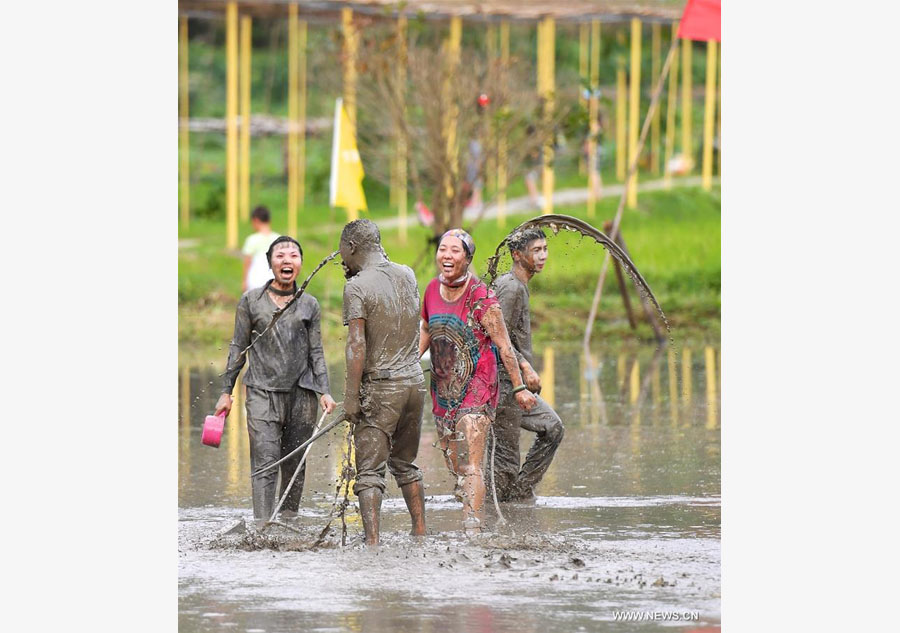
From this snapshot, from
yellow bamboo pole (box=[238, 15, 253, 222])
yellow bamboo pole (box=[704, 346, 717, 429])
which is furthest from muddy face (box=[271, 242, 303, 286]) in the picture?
yellow bamboo pole (box=[238, 15, 253, 222])

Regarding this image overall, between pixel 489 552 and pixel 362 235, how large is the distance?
6.61ft

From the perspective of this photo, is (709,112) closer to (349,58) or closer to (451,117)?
(451,117)

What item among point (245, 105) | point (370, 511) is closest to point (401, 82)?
point (245, 105)

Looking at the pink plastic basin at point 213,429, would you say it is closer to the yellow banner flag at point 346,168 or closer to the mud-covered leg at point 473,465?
the mud-covered leg at point 473,465

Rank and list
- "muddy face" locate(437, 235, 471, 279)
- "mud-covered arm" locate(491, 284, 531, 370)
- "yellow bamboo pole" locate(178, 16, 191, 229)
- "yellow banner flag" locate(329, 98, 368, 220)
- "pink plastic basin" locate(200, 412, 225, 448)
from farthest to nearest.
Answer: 1. "yellow bamboo pole" locate(178, 16, 191, 229)
2. "yellow banner flag" locate(329, 98, 368, 220)
3. "mud-covered arm" locate(491, 284, 531, 370)
4. "pink plastic basin" locate(200, 412, 225, 448)
5. "muddy face" locate(437, 235, 471, 279)

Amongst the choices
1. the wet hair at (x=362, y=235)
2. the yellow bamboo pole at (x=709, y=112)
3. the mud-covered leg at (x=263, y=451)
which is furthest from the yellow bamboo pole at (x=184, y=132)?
the wet hair at (x=362, y=235)

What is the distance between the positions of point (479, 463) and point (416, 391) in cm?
80

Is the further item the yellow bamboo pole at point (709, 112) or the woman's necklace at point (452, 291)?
the yellow bamboo pole at point (709, 112)

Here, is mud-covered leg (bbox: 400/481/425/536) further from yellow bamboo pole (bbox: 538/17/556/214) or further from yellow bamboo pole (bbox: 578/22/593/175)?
yellow bamboo pole (bbox: 578/22/593/175)

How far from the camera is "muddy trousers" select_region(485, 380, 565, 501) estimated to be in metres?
11.5

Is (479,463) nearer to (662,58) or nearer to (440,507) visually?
(440,507)

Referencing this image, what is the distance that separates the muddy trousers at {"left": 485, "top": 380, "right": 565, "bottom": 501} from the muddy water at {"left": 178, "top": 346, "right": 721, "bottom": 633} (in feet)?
0.81

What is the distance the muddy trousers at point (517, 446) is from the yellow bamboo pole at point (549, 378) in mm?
4145

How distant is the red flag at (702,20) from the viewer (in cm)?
2078
